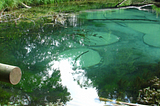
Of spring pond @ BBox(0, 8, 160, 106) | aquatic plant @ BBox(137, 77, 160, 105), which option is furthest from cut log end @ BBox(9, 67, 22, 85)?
aquatic plant @ BBox(137, 77, 160, 105)

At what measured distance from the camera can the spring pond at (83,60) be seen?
2217mm

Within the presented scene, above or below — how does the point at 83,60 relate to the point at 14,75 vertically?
below

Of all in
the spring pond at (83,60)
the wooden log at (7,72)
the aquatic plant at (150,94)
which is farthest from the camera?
the spring pond at (83,60)

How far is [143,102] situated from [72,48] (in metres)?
2.17

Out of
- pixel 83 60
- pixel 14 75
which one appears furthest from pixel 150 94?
pixel 14 75

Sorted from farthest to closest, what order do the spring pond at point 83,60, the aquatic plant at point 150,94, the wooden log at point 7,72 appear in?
the spring pond at point 83,60 < the aquatic plant at point 150,94 < the wooden log at point 7,72

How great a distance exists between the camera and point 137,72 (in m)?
2.73

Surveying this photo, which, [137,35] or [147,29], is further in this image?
[147,29]

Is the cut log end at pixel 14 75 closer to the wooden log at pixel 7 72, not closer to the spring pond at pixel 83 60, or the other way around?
the wooden log at pixel 7 72

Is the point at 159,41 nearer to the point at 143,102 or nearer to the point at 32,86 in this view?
the point at 143,102

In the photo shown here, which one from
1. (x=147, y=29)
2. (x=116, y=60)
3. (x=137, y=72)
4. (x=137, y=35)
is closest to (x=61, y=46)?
(x=116, y=60)

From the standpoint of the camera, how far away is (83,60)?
10.5 feet

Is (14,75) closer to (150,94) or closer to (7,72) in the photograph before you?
(7,72)

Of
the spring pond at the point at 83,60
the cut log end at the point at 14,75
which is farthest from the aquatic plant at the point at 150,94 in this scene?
the cut log end at the point at 14,75
